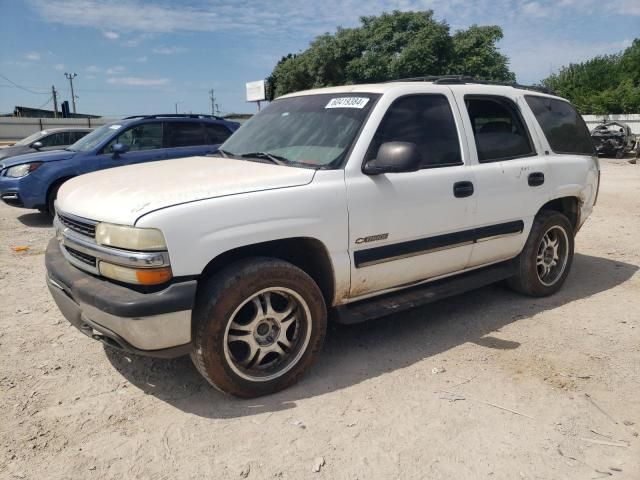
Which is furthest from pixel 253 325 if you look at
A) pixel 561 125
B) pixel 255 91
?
pixel 255 91

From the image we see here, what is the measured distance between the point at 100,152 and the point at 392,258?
20.9 ft

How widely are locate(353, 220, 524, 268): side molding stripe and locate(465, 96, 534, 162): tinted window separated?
1.82ft

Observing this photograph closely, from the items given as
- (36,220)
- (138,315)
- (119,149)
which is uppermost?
(119,149)

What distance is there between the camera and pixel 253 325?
302 centimetres

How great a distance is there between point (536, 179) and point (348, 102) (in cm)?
184

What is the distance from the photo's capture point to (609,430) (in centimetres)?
279

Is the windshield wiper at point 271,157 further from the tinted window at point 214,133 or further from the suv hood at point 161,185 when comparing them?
the tinted window at point 214,133

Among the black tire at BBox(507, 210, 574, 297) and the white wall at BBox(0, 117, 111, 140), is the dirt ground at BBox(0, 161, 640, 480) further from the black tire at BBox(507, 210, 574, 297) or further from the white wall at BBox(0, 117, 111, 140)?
the white wall at BBox(0, 117, 111, 140)

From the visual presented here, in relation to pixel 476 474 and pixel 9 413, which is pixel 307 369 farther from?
pixel 9 413

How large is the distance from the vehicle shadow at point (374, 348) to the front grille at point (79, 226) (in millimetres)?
992

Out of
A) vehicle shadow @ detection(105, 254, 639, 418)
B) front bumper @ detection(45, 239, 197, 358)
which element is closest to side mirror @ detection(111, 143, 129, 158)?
vehicle shadow @ detection(105, 254, 639, 418)

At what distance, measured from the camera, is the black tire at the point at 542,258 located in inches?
179

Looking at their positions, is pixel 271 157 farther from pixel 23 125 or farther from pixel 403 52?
pixel 23 125

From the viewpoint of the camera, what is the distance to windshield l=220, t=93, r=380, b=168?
342 cm
